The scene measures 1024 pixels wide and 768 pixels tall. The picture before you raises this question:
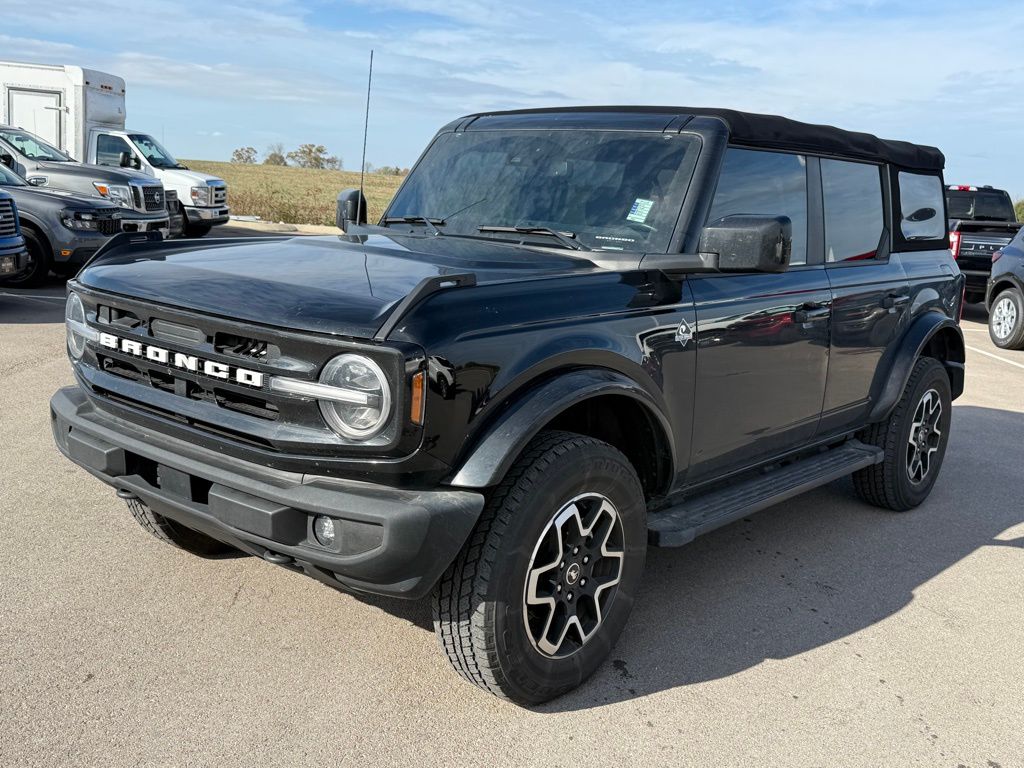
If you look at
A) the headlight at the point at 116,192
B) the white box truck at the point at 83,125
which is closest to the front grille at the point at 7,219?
the headlight at the point at 116,192

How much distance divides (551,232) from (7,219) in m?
8.25

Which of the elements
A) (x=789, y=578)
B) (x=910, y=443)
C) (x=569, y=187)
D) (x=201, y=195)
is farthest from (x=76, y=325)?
(x=201, y=195)

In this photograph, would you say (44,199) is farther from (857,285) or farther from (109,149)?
(857,285)

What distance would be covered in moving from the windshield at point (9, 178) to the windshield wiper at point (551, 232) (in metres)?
9.99

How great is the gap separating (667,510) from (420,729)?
1.32 metres

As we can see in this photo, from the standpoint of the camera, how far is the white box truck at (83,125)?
17.2m

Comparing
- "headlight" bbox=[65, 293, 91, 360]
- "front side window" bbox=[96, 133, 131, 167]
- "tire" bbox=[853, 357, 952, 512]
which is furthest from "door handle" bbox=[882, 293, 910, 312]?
"front side window" bbox=[96, 133, 131, 167]

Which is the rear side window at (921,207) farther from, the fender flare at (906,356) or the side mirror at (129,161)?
the side mirror at (129,161)

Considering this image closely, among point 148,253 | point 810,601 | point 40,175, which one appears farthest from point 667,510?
point 40,175

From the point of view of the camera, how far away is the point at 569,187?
3.99 m

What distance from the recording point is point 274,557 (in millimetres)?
2840

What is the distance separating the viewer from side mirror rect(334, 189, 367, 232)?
5020 millimetres

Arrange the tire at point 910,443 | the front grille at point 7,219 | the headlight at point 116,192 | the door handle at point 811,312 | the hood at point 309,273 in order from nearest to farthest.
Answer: the hood at point 309,273
the door handle at point 811,312
the tire at point 910,443
the front grille at point 7,219
the headlight at point 116,192

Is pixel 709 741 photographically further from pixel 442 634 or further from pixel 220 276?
pixel 220 276
